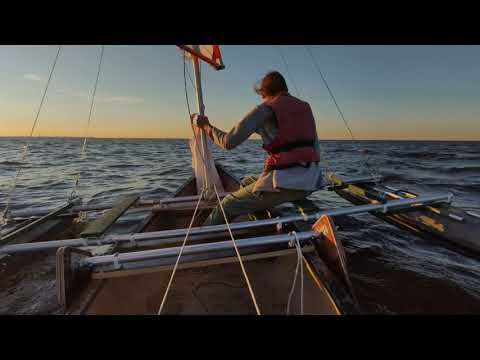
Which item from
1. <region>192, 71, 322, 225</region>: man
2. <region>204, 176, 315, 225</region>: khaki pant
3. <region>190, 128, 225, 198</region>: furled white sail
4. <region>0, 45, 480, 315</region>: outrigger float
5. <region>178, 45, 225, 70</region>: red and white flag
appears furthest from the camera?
<region>190, 128, 225, 198</region>: furled white sail

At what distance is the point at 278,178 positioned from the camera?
2529mm

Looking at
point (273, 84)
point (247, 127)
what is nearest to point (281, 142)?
point (247, 127)

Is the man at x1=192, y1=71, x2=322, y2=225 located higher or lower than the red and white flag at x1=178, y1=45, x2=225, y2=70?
lower

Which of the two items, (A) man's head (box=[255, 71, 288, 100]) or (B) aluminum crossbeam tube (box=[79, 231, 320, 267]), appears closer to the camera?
(B) aluminum crossbeam tube (box=[79, 231, 320, 267])

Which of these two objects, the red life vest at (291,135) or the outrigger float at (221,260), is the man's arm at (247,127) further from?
the outrigger float at (221,260)

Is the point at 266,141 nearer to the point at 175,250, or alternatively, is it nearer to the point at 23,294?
the point at 175,250

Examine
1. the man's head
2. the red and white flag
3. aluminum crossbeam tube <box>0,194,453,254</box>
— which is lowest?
aluminum crossbeam tube <box>0,194,453,254</box>

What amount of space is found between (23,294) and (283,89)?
3.82 m

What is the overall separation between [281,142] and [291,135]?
0.12 m

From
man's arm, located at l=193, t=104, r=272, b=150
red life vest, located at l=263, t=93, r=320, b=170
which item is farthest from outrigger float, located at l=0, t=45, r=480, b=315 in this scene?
man's arm, located at l=193, t=104, r=272, b=150

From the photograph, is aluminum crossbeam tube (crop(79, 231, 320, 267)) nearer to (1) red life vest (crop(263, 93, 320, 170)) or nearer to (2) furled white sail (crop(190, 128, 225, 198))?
(1) red life vest (crop(263, 93, 320, 170))

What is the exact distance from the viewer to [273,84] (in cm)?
257

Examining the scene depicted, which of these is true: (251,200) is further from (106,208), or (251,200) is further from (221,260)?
(106,208)

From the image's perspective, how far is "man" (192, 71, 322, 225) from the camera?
2412 mm
